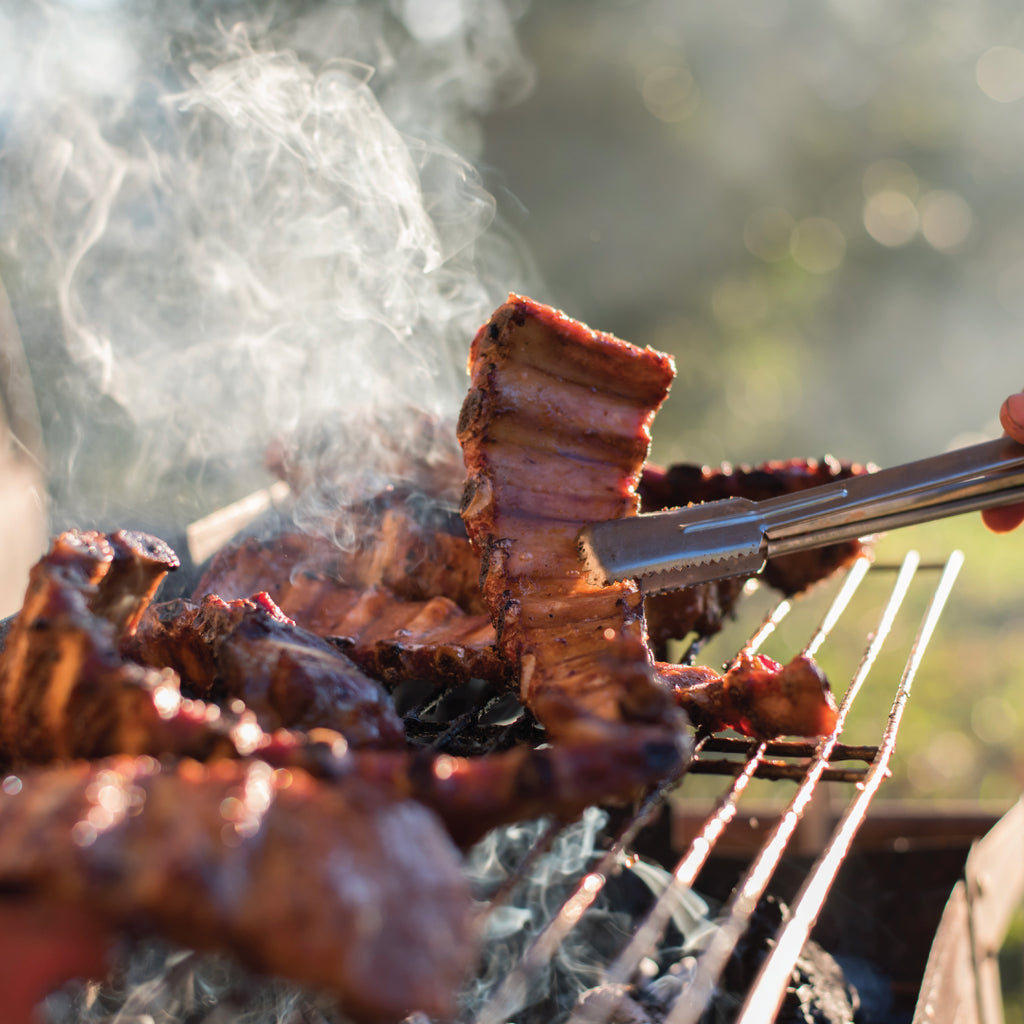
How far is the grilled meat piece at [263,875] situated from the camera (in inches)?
42.8

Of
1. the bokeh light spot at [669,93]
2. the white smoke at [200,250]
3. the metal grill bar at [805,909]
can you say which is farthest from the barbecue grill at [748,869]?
the bokeh light spot at [669,93]

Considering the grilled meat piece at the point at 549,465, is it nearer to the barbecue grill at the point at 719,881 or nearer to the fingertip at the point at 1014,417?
the barbecue grill at the point at 719,881

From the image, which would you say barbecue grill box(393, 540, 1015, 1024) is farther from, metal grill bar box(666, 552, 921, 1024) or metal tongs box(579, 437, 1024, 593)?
metal tongs box(579, 437, 1024, 593)

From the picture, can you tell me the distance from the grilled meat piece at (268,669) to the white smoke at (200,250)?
212 centimetres

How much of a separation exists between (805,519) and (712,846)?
974 millimetres

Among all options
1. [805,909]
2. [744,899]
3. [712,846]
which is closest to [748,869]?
[712,846]

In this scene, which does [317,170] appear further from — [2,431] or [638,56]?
[638,56]

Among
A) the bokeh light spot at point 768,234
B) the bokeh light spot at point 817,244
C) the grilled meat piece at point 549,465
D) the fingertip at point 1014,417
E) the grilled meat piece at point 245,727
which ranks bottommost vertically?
the grilled meat piece at point 245,727

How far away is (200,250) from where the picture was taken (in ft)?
15.2

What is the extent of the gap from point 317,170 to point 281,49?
3.99ft

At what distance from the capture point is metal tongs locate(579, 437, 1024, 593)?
233 cm

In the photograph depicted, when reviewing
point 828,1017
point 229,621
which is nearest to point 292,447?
point 229,621

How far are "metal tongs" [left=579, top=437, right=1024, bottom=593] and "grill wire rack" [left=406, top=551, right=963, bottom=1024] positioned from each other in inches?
13.7

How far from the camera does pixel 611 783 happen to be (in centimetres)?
130
